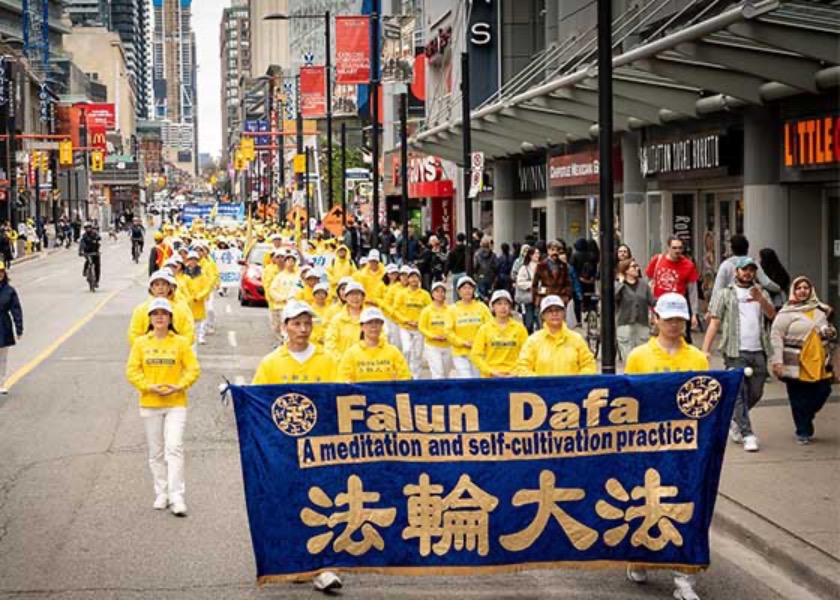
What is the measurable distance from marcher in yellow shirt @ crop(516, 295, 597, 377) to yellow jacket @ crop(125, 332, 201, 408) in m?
2.50

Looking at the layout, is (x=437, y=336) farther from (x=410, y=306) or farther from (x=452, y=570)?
(x=452, y=570)

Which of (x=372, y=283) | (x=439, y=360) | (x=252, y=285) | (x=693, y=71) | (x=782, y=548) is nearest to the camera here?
(x=782, y=548)

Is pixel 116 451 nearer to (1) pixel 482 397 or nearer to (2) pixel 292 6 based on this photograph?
(1) pixel 482 397

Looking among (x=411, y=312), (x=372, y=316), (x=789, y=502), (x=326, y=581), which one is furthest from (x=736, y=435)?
(x=326, y=581)

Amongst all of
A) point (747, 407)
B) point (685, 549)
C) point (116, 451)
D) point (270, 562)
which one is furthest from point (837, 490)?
point (116, 451)

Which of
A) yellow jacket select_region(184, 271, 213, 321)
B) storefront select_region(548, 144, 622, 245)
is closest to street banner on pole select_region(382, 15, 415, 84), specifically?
storefront select_region(548, 144, 622, 245)

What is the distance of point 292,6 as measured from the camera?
516 ft

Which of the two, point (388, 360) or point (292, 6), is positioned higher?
point (292, 6)

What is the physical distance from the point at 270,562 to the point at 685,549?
234 centimetres

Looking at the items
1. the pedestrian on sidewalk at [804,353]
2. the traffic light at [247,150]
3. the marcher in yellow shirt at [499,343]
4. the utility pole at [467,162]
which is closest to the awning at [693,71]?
the utility pole at [467,162]

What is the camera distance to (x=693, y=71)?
2052cm

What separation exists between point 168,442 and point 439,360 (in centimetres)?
531

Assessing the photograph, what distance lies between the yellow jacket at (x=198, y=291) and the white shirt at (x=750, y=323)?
36.9ft

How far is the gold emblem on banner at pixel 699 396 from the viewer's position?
8.55 m
